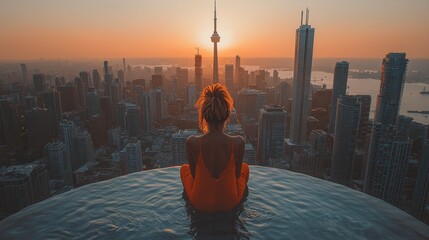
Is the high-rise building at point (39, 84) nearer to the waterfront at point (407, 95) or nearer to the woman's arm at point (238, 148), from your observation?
the waterfront at point (407, 95)

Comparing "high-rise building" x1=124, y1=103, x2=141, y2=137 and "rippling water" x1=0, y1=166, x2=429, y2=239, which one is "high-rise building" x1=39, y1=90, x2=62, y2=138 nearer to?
"high-rise building" x1=124, y1=103, x2=141, y2=137

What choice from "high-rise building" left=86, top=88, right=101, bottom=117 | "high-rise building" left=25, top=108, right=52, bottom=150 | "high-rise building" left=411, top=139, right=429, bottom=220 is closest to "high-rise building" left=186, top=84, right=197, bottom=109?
"high-rise building" left=86, top=88, right=101, bottom=117

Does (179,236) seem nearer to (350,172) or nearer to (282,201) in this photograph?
(282,201)

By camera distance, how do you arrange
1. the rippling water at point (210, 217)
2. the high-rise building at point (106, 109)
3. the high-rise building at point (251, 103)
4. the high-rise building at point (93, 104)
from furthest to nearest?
the high-rise building at point (251, 103), the high-rise building at point (106, 109), the high-rise building at point (93, 104), the rippling water at point (210, 217)

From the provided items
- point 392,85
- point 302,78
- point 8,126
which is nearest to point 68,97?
point 8,126

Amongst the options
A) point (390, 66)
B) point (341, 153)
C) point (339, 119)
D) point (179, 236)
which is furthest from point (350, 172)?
point (179, 236)

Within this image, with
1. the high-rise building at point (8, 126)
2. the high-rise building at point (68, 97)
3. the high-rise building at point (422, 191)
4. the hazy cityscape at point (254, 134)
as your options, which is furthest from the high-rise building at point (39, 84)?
the high-rise building at point (422, 191)
